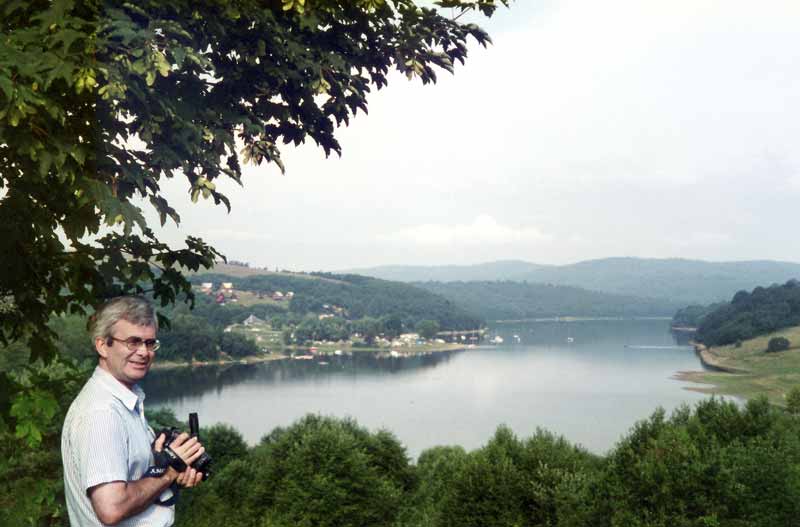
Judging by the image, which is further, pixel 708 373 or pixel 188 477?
pixel 708 373

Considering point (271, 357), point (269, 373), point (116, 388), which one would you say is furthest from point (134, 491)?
point (271, 357)

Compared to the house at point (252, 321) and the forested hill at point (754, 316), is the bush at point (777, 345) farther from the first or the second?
the house at point (252, 321)

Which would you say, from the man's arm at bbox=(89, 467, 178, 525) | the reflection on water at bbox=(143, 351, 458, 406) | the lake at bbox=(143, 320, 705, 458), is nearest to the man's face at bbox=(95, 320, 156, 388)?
the man's arm at bbox=(89, 467, 178, 525)

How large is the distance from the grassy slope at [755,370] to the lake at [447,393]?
529 cm

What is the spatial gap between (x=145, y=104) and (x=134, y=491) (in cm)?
295

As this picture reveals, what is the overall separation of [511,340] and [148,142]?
194293 millimetres

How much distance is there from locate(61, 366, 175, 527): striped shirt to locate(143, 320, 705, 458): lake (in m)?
54.3

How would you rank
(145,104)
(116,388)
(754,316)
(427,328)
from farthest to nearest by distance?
(427,328) < (754,316) < (145,104) < (116,388)

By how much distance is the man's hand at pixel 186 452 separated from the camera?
341 cm

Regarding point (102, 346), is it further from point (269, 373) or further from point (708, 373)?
point (708, 373)

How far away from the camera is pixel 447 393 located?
338ft

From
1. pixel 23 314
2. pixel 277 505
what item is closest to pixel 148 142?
pixel 23 314

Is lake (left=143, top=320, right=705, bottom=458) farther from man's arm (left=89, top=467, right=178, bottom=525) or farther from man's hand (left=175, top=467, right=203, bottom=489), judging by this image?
man's arm (left=89, top=467, right=178, bottom=525)

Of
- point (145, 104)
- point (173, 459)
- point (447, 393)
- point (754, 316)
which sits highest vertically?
point (145, 104)
